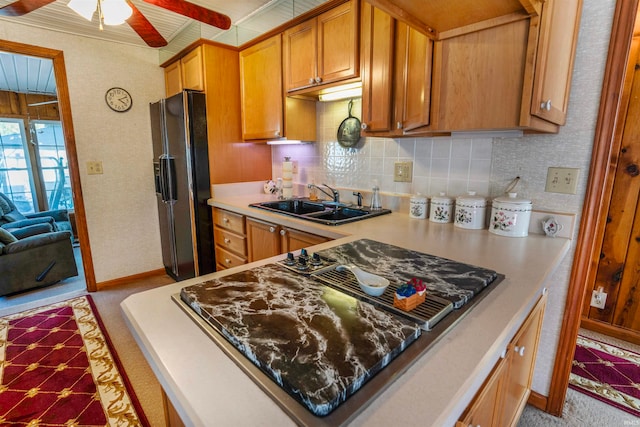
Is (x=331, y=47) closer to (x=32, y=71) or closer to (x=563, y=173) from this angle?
(x=563, y=173)

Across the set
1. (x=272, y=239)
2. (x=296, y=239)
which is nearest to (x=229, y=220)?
(x=272, y=239)

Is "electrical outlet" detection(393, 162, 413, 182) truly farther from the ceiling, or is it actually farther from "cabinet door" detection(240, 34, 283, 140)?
the ceiling

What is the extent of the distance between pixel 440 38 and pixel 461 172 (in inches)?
28.6

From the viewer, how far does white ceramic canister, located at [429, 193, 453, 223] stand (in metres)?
1.67

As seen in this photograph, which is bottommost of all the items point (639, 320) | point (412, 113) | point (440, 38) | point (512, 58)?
point (639, 320)

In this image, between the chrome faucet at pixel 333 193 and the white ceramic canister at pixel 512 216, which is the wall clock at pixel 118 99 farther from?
the white ceramic canister at pixel 512 216

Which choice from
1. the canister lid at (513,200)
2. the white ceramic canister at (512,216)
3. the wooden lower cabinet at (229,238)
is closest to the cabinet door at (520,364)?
the white ceramic canister at (512,216)

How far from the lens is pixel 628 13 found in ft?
3.94

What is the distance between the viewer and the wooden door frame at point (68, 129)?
2516mm

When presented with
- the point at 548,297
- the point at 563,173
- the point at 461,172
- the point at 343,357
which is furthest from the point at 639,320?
the point at 343,357

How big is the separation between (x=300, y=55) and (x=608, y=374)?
2.68m

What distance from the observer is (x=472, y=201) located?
153 cm

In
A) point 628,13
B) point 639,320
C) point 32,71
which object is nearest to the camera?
point 628,13

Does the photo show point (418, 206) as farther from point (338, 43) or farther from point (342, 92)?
point (338, 43)
